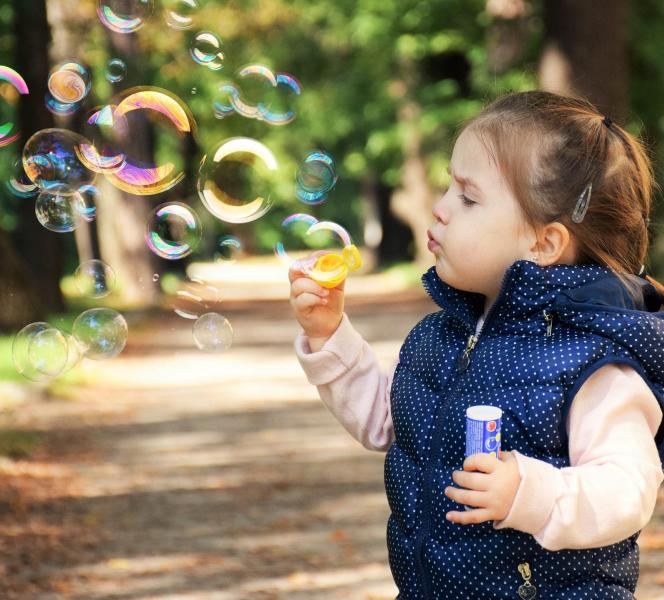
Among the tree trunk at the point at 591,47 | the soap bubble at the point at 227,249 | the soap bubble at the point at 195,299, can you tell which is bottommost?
the tree trunk at the point at 591,47

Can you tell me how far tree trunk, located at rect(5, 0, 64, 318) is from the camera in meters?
11.4

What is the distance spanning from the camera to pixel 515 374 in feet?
7.30

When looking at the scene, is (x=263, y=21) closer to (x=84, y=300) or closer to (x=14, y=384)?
(x=84, y=300)

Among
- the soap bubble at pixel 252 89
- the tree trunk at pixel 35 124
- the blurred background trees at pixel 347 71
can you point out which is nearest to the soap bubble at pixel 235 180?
the soap bubble at pixel 252 89

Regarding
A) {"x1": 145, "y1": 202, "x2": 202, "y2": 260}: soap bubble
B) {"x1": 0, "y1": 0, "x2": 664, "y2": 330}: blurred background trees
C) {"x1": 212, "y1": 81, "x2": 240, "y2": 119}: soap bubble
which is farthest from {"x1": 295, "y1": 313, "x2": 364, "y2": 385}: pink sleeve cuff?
{"x1": 0, "y1": 0, "x2": 664, "y2": 330}: blurred background trees

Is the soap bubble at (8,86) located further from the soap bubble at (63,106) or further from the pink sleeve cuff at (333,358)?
the pink sleeve cuff at (333,358)

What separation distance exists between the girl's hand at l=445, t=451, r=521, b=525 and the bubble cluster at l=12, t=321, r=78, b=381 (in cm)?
261

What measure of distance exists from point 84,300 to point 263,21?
23.7ft

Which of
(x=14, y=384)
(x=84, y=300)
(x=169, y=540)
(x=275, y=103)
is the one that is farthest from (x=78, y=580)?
(x=84, y=300)

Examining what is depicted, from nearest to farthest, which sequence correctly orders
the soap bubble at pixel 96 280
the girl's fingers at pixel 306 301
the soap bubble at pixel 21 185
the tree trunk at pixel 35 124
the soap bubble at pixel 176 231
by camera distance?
the girl's fingers at pixel 306 301 < the soap bubble at pixel 176 231 < the soap bubble at pixel 96 280 < the soap bubble at pixel 21 185 < the tree trunk at pixel 35 124

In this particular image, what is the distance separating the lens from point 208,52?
420 centimetres

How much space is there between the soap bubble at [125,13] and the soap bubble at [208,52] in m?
0.28

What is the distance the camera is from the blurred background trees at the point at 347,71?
9.60m

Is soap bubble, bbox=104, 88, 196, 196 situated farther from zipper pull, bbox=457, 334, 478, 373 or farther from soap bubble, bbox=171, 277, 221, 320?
zipper pull, bbox=457, 334, 478, 373
